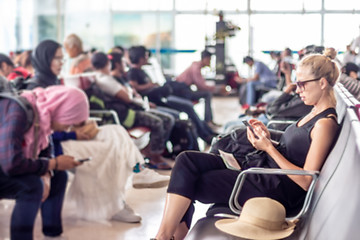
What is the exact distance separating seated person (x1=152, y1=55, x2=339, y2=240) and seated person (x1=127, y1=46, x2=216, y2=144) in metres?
3.97

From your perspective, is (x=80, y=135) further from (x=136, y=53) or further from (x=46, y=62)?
(x=136, y=53)

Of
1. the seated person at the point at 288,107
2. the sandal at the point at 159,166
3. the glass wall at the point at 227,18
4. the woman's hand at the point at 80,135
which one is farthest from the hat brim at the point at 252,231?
the glass wall at the point at 227,18

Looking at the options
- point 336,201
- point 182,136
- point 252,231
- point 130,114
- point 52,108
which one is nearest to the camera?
point 336,201

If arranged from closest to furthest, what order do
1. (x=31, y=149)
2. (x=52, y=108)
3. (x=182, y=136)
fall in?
(x=31, y=149) < (x=52, y=108) < (x=182, y=136)

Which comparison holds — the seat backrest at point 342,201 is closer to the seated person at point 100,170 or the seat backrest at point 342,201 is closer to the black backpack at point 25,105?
the black backpack at point 25,105

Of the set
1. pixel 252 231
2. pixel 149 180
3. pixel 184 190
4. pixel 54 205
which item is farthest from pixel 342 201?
pixel 149 180

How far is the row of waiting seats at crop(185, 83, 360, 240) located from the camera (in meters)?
1.52

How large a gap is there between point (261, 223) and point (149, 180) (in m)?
2.96

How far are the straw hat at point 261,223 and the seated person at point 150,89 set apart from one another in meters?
4.53

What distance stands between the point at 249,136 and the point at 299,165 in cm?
26

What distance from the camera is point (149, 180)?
5281 millimetres

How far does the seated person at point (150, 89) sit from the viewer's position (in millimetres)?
6828

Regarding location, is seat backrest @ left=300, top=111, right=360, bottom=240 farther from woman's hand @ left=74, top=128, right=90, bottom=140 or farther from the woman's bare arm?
woman's hand @ left=74, top=128, right=90, bottom=140

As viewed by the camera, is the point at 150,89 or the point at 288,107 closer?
the point at 288,107
